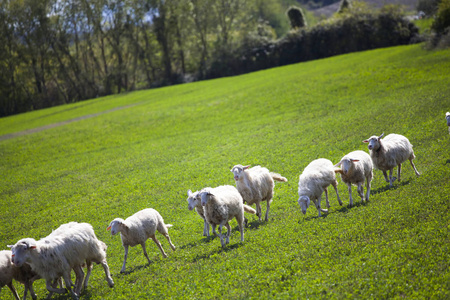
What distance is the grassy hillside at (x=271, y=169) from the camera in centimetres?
968

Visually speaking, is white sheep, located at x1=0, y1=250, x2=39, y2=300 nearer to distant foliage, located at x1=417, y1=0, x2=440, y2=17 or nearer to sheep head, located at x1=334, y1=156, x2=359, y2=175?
sheep head, located at x1=334, y1=156, x2=359, y2=175

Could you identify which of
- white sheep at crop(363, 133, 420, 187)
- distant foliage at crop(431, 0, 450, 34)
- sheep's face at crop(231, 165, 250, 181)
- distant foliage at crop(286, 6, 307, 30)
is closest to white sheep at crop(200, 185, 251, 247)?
sheep's face at crop(231, 165, 250, 181)

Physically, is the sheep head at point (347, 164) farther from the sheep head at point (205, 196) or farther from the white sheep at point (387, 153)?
the sheep head at point (205, 196)

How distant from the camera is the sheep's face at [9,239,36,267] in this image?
34.7ft

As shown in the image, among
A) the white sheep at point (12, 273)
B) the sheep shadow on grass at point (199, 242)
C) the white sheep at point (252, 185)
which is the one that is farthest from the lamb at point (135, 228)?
the white sheep at point (252, 185)

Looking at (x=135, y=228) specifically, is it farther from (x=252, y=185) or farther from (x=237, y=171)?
(x=252, y=185)

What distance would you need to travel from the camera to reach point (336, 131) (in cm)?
2652

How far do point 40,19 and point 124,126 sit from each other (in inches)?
1729

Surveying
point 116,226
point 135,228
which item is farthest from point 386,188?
point 116,226

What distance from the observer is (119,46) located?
80625 mm

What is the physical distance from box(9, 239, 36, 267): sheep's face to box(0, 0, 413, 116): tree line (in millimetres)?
62526

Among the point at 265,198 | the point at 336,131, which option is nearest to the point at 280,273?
the point at 265,198

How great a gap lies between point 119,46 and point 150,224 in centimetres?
7400

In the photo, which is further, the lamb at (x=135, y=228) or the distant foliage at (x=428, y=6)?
the distant foliage at (x=428, y=6)
